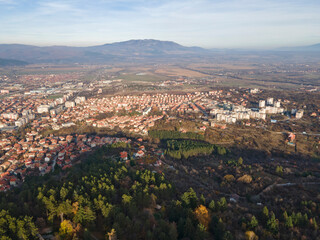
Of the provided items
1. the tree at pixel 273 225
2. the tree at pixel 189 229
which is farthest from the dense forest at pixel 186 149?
the tree at pixel 189 229

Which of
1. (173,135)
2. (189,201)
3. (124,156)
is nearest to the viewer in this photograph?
(189,201)

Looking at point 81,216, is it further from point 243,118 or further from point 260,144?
point 243,118

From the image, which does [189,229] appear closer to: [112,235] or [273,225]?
[112,235]

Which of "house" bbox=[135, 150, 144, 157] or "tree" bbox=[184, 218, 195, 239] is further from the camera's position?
"house" bbox=[135, 150, 144, 157]

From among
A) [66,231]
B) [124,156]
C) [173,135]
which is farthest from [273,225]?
[173,135]

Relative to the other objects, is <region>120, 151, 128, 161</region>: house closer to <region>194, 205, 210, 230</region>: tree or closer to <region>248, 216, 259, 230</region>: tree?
<region>194, 205, 210, 230</region>: tree

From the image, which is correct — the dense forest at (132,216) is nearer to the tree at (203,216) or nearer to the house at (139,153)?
the tree at (203,216)

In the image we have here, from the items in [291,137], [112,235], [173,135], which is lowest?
[291,137]

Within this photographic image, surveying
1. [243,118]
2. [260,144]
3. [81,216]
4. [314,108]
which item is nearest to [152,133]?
[260,144]

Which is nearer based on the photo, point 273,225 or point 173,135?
point 273,225

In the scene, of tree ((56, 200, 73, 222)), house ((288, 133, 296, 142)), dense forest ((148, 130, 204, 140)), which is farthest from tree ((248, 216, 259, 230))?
house ((288, 133, 296, 142))

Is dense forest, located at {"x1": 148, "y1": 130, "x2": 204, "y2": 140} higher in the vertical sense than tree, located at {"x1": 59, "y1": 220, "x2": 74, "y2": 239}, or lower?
lower
